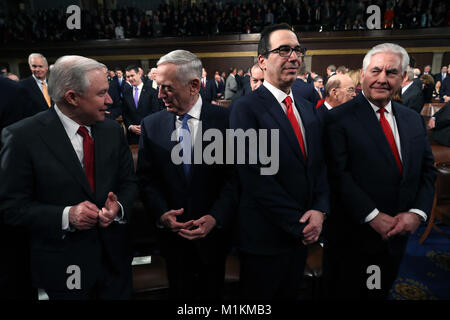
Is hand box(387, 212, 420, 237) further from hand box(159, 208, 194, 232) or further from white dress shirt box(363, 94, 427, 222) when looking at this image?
hand box(159, 208, 194, 232)

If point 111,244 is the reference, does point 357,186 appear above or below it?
above

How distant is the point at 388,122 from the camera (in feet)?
5.12

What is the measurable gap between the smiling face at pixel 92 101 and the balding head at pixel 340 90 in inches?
78.4

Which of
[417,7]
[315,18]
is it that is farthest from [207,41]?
[417,7]

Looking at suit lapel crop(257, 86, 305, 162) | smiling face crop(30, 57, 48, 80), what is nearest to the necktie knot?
suit lapel crop(257, 86, 305, 162)

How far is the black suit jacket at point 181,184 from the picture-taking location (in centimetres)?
151

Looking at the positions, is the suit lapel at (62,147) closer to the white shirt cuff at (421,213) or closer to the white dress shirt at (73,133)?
the white dress shirt at (73,133)

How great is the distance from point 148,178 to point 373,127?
1.12 metres

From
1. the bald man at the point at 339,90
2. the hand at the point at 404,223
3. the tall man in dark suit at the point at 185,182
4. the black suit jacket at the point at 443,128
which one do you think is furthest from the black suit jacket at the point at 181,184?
the black suit jacket at the point at 443,128

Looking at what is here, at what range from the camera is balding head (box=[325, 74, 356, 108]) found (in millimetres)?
2682

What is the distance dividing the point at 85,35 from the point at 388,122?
14362mm

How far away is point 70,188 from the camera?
4.26 ft
